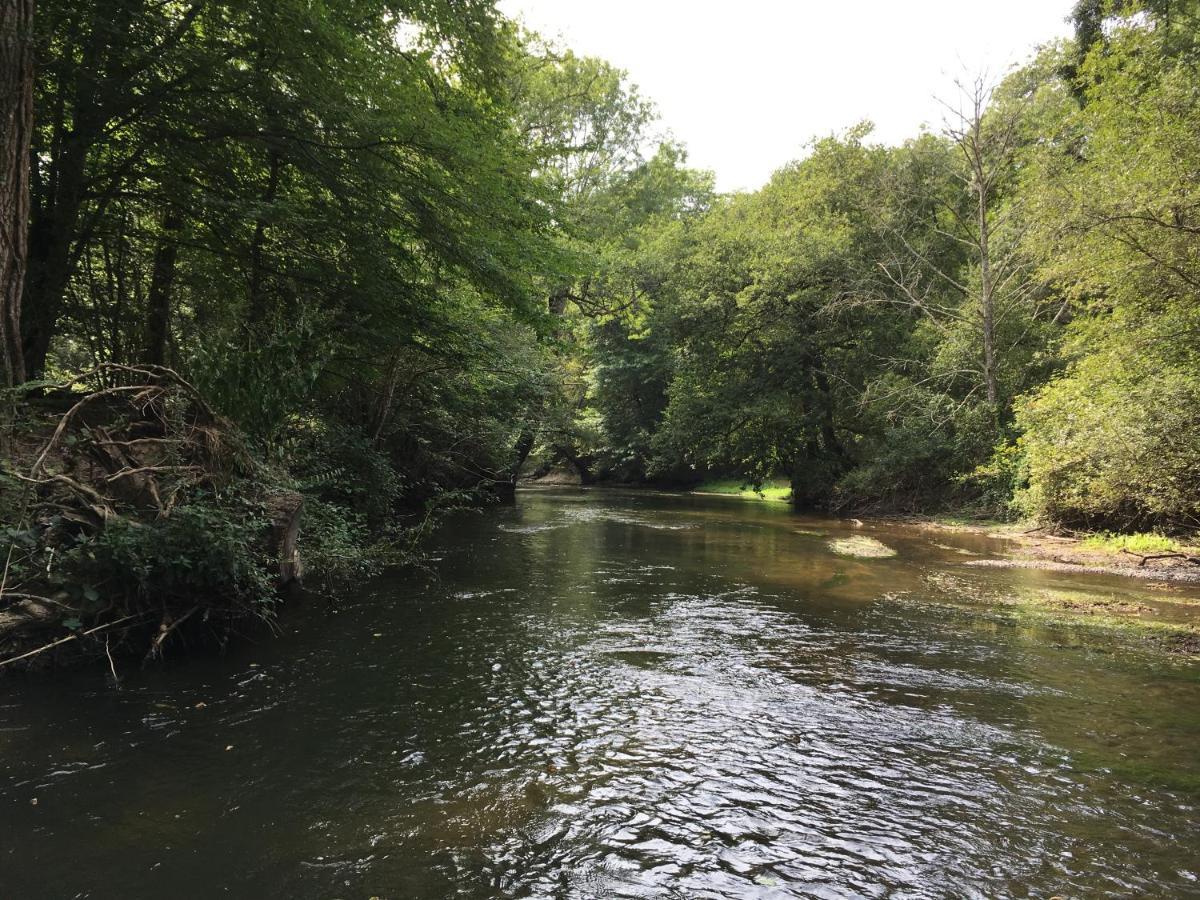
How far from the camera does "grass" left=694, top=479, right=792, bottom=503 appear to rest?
34125 millimetres

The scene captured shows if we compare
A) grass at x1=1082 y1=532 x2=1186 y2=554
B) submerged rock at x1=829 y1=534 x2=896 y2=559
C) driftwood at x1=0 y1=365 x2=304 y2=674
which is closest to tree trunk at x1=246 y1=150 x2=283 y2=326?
driftwood at x1=0 y1=365 x2=304 y2=674

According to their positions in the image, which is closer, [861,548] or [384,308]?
[384,308]

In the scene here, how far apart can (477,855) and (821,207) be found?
3045cm

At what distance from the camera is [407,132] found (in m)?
8.26

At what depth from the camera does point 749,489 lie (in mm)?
37812

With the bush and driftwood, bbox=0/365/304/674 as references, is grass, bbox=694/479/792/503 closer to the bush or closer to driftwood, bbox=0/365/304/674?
the bush

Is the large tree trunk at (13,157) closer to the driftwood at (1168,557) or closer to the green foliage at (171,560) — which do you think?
the green foliage at (171,560)

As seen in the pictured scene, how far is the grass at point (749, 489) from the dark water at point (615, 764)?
2546 centimetres

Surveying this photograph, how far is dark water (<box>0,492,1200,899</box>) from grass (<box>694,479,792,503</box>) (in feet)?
83.5

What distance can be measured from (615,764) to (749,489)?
34299 mm

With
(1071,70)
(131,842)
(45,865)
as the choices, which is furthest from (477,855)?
(1071,70)

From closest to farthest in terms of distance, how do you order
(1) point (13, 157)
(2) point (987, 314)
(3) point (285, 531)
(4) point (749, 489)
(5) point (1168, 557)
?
(1) point (13, 157) → (3) point (285, 531) → (5) point (1168, 557) → (2) point (987, 314) → (4) point (749, 489)

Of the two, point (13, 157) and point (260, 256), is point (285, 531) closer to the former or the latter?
point (13, 157)

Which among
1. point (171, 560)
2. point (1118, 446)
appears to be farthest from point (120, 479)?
point (1118, 446)
